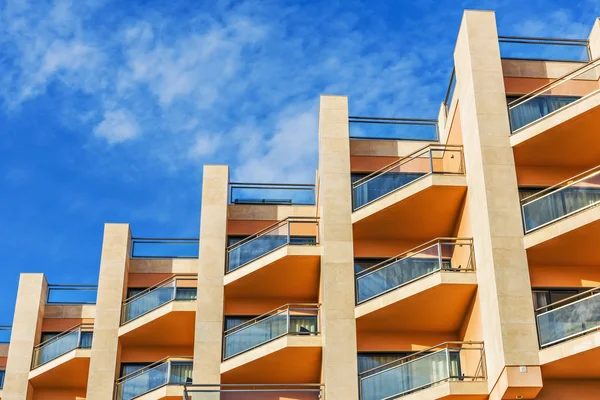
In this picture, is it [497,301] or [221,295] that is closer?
[497,301]

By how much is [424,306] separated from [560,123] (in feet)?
21.9

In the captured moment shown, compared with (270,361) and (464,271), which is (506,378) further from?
(270,361)

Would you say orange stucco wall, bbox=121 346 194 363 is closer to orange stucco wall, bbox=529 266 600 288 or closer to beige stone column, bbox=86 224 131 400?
beige stone column, bbox=86 224 131 400

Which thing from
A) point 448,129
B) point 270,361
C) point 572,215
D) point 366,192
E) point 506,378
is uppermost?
point 448,129

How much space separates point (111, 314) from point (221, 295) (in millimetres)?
5060

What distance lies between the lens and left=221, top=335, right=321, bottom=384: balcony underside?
95.9 ft

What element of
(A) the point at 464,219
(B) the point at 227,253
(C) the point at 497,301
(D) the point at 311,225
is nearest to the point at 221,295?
(B) the point at 227,253

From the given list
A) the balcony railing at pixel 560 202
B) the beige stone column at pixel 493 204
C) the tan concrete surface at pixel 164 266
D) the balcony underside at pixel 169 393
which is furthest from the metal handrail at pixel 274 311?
the balcony railing at pixel 560 202

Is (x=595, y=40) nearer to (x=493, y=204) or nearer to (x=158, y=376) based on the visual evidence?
(x=493, y=204)

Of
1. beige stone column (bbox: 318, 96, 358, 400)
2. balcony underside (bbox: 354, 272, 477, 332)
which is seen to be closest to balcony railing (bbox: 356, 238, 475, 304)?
balcony underside (bbox: 354, 272, 477, 332)

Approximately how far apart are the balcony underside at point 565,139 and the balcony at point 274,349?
8.68 metres

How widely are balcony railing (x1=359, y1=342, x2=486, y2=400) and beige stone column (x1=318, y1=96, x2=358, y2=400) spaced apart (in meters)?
1.01

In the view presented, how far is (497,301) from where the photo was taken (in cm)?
2412

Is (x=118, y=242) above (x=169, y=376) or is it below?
above
